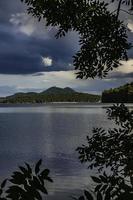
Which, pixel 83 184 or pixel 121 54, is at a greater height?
pixel 121 54

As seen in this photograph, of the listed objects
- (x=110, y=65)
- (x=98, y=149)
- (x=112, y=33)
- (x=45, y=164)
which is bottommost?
(x=45, y=164)

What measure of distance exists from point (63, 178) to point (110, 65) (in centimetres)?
2235

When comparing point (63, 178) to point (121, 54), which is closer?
point (121, 54)

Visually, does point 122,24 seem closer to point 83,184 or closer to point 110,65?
point 110,65

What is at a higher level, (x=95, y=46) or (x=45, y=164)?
(x=95, y=46)

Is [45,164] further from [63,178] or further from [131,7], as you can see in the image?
[131,7]

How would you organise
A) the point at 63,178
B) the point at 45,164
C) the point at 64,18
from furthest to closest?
the point at 45,164, the point at 63,178, the point at 64,18

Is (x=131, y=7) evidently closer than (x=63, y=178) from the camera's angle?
Yes

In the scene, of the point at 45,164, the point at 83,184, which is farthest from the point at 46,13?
the point at 45,164

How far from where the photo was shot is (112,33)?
722 cm

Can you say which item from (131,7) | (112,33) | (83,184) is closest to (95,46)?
(112,33)

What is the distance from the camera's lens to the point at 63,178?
28.8 meters

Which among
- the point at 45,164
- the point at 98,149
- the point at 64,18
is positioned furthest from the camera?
the point at 45,164

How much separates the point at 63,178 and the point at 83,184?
3463 mm
